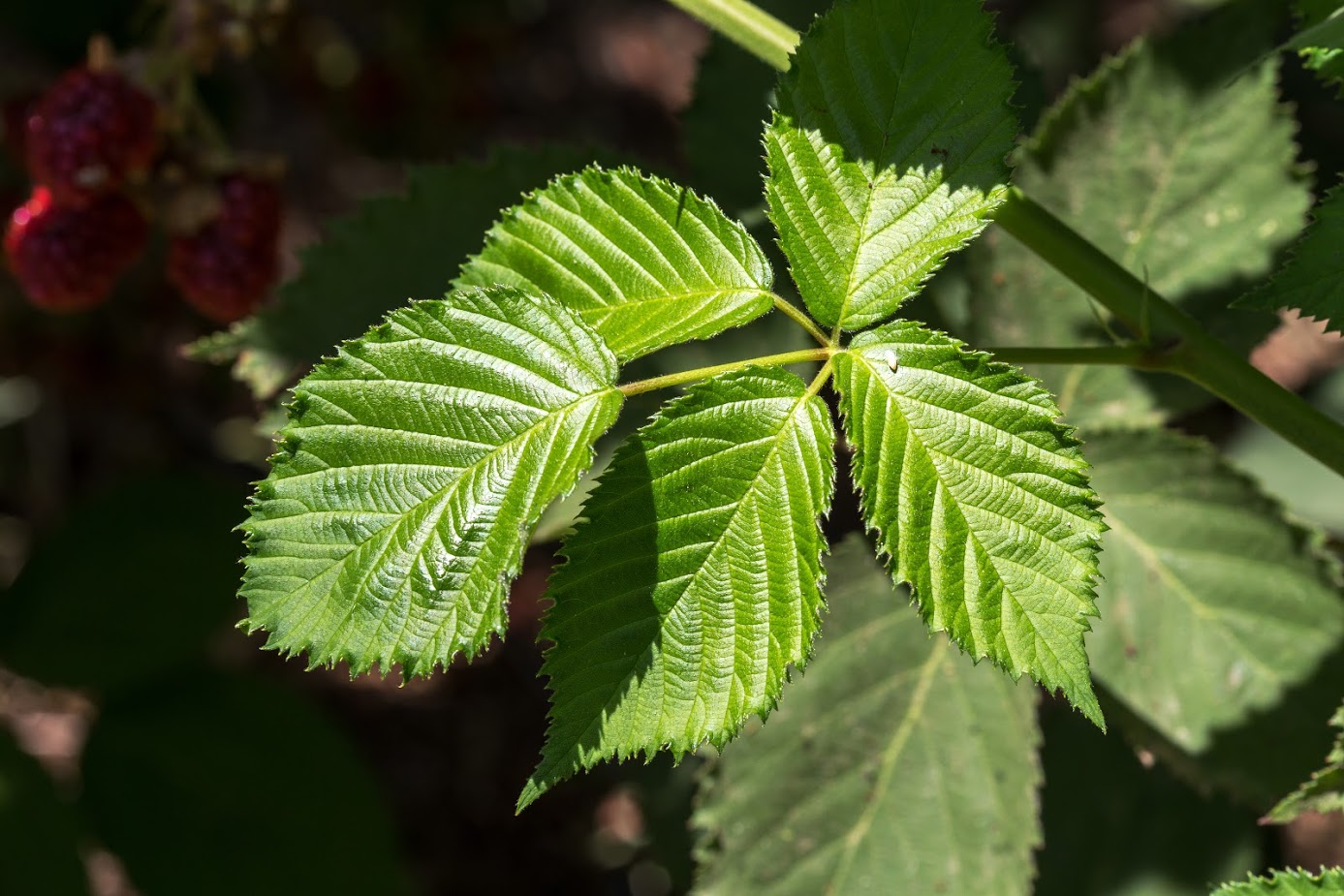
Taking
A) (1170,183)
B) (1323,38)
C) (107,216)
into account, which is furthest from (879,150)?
(107,216)

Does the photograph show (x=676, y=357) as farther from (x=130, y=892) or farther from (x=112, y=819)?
(x=130, y=892)

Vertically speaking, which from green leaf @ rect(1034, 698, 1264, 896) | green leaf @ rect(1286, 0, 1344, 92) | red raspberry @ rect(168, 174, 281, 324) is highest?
green leaf @ rect(1286, 0, 1344, 92)

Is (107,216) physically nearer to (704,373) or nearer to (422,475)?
(422,475)

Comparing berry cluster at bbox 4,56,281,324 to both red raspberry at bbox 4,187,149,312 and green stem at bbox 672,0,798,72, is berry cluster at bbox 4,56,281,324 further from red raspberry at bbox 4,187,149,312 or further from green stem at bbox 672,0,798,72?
green stem at bbox 672,0,798,72

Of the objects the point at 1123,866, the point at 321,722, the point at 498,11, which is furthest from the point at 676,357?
the point at 498,11

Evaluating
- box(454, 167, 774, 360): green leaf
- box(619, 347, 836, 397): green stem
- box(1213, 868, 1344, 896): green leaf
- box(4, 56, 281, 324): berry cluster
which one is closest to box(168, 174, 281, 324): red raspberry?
box(4, 56, 281, 324): berry cluster
